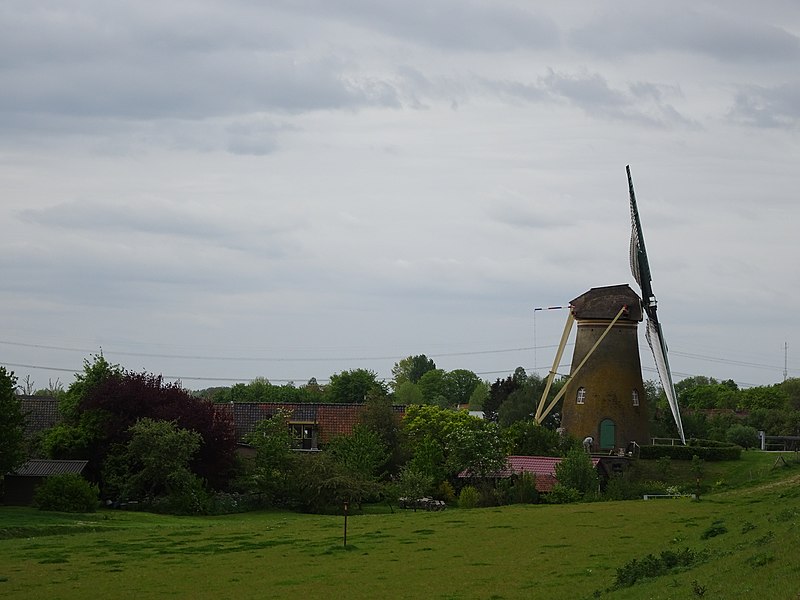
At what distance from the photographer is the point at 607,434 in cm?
6391

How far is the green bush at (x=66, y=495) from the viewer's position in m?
46.3

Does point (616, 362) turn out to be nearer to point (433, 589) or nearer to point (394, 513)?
point (394, 513)

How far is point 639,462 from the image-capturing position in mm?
60531

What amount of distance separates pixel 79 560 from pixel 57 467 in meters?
21.8

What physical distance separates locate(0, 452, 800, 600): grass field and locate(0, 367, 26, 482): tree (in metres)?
1.98

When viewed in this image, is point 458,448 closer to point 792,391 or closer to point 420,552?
point 420,552

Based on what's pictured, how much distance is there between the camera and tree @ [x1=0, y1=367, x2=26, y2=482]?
4606 centimetres

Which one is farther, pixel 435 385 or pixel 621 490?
pixel 435 385

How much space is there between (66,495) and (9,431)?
365cm

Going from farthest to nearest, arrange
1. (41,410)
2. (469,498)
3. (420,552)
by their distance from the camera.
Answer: (41,410) → (469,498) → (420,552)

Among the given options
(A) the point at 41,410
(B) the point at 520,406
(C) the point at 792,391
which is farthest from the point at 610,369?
(C) the point at 792,391

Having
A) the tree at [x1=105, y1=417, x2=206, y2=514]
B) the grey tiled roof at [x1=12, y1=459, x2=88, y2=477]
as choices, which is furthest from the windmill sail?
the grey tiled roof at [x1=12, y1=459, x2=88, y2=477]

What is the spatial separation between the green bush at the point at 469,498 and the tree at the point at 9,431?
2042cm

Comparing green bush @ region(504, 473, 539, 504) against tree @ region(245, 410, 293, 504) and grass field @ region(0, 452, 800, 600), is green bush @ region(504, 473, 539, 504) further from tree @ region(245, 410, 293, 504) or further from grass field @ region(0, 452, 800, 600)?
tree @ region(245, 410, 293, 504)
